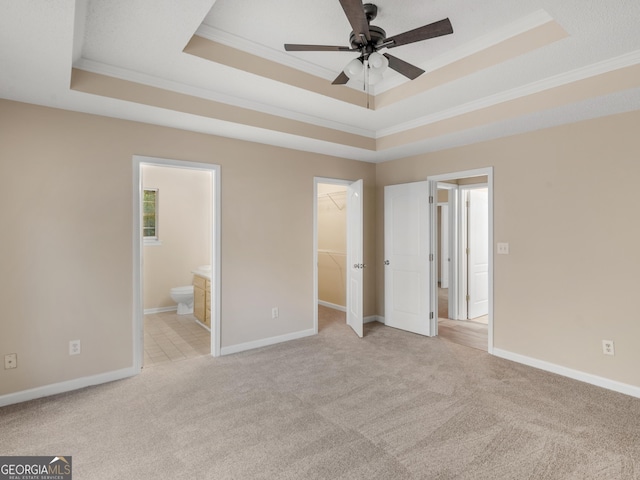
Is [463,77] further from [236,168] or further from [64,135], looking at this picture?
[64,135]

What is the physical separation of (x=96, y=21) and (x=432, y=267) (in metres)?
4.13

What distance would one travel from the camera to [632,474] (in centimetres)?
195

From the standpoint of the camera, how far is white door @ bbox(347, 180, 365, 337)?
452 centimetres

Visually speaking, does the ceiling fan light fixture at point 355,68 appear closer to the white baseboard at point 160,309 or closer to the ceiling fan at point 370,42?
the ceiling fan at point 370,42

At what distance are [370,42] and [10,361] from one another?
3.62 meters

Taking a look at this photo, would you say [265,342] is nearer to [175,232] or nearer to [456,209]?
[175,232]

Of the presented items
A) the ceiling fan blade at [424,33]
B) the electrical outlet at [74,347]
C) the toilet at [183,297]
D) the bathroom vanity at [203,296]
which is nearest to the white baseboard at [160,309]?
the toilet at [183,297]

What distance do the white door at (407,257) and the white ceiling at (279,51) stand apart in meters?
1.27

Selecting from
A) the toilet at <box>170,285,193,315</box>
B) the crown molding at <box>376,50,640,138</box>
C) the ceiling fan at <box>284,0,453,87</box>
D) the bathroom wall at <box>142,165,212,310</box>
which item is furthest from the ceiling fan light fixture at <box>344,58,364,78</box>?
the toilet at <box>170,285,193,315</box>

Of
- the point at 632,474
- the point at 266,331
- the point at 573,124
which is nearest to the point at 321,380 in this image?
the point at 266,331

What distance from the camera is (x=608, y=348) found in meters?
3.03

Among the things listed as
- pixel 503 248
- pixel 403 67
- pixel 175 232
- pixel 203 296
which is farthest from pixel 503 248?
pixel 175 232

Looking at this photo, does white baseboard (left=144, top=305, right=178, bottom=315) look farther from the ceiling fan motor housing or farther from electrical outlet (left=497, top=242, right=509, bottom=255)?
the ceiling fan motor housing

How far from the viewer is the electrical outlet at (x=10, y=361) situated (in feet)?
8.95
